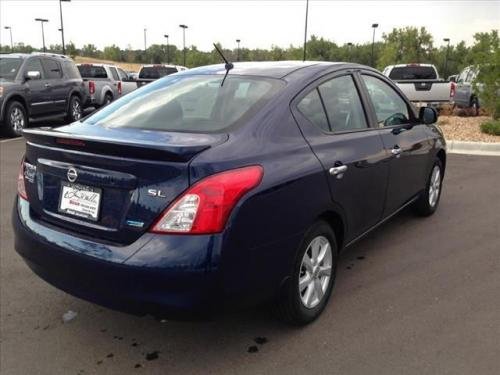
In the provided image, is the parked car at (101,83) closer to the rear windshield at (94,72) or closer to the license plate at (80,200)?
the rear windshield at (94,72)

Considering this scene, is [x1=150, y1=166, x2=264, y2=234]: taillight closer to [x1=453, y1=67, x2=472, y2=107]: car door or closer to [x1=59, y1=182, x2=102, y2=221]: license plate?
[x1=59, y1=182, x2=102, y2=221]: license plate

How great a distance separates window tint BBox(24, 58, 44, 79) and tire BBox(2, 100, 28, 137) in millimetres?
875

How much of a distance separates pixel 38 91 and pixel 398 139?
34.0 ft

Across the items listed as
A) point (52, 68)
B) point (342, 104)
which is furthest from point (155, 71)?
point (342, 104)

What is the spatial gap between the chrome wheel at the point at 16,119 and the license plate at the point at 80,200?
32.8 feet

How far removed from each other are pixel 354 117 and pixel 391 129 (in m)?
0.59

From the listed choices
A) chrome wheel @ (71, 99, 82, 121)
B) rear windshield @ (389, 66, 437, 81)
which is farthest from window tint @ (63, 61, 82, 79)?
rear windshield @ (389, 66, 437, 81)

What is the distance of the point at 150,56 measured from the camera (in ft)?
362

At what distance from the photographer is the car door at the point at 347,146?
3361 mm

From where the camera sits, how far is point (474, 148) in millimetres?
10367

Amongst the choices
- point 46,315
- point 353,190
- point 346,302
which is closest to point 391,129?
point 353,190

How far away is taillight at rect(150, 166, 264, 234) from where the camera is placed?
2539 millimetres

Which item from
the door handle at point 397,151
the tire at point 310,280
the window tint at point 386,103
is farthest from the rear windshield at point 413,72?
the tire at point 310,280

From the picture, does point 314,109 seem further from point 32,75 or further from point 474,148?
point 32,75
